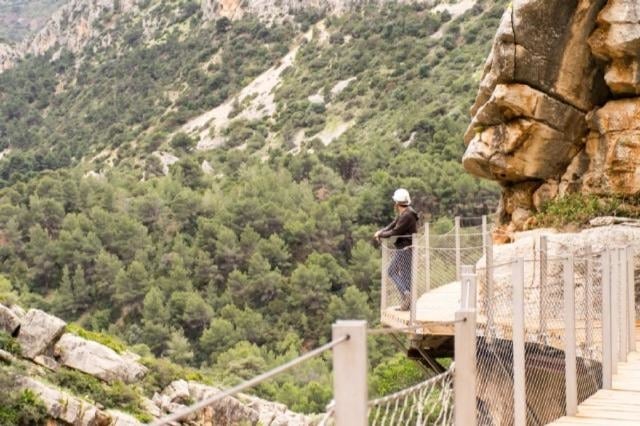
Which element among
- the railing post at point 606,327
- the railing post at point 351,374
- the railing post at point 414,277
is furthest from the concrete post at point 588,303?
the railing post at point 351,374

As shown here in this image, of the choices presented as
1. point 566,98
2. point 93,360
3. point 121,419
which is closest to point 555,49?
point 566,98

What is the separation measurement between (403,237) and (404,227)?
170mm

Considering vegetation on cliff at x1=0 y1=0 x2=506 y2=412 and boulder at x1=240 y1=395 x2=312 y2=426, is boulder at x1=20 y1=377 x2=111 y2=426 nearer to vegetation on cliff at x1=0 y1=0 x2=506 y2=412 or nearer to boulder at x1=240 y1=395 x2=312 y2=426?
boulder at x1=240 y1=395 x2=312 y2=426

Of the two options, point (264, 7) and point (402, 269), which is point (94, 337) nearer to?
point (402, 269)

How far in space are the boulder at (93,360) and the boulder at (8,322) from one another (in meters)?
1.42

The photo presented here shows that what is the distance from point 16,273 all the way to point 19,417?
31.5 metres

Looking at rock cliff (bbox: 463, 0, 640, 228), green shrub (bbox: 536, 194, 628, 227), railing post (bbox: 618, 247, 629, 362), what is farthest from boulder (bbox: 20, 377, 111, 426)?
railing post (bbox: 618, 247, 629, 362)

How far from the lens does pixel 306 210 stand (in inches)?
2248

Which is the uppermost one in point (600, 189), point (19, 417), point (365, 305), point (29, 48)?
point (29, 48)

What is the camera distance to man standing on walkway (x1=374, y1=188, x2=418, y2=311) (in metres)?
12.2

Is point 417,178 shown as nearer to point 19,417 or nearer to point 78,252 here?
point 78,252

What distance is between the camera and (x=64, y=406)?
23.9m

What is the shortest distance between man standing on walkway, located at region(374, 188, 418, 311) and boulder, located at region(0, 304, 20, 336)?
18903 millimetres

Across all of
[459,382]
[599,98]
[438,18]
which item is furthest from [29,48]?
[459,382]
